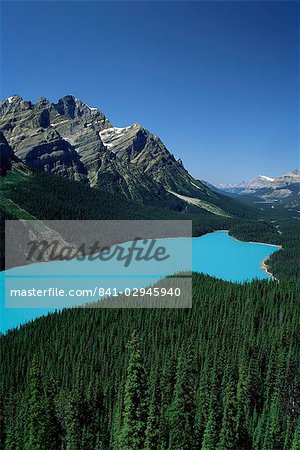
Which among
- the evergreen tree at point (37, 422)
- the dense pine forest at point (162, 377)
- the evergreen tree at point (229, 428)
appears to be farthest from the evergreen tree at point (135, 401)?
the evergreen tree at point (229, 428)

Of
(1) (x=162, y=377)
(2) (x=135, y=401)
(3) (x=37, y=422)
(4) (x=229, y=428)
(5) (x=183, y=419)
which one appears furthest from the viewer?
(1) (x=162, y=377)

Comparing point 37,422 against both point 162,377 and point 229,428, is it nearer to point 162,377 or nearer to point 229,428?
point 229,428

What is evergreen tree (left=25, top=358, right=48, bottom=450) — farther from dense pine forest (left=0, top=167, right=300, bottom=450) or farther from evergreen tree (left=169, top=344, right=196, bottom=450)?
evergreen tree (left=169, top=344, right=196, bottom=450)

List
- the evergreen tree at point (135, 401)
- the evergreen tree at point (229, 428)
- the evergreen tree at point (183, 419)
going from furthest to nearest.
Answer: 1. the evergreen tree at point (183, 419)
2. the evergreen tree at point (229, 428)
3. the evergreen tree at point (135, 401)

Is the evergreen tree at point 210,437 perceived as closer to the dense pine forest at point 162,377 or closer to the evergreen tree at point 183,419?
the dense pine forest at point 162,377

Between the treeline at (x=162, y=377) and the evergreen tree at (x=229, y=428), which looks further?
the evergreen tree at (x=229, y=428)

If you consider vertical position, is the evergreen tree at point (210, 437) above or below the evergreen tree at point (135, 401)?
below

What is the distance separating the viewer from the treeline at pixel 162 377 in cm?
4253

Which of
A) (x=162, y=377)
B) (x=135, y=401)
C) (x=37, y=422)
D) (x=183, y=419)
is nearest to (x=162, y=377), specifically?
(x=162, y=377)

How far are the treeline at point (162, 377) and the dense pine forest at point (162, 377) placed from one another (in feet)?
0.56

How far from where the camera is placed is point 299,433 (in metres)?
46.0

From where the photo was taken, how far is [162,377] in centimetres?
5825

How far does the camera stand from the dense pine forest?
42625mm

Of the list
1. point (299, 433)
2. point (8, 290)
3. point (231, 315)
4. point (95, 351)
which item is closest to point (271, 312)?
point (231, 315)
